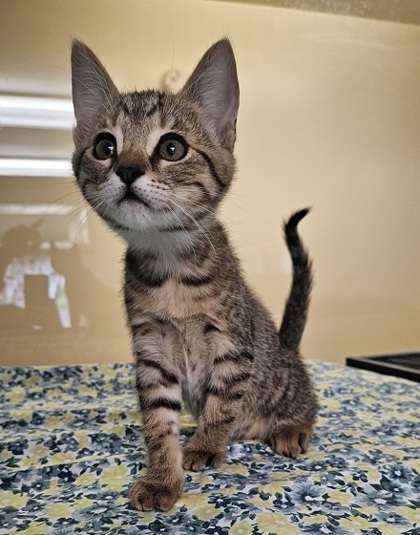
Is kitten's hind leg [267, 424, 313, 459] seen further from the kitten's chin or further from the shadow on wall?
the shadow on wall

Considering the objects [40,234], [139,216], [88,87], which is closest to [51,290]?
[40,234]

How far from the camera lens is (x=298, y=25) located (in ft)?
10.1

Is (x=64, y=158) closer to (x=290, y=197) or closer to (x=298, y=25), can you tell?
(x=290, y=197)

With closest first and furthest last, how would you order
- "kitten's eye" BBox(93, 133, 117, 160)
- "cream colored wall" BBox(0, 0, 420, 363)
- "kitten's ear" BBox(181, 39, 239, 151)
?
"kitten's eye" BBox(93, 133, 117, 160) < "kitten's ear" BBox(181, 39, 239, 151) < "cream colored wall" BBox(0, 0, 420, 363)

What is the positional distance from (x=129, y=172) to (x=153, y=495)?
1.96 feet

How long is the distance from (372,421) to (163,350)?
78 cm

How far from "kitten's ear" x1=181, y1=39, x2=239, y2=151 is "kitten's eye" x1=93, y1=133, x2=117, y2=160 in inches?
9.3

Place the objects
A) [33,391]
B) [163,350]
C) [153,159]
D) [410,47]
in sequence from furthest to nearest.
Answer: [410,47] < [33,391] < [163,350] < [153,159]

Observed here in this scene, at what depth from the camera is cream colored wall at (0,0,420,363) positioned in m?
2.78

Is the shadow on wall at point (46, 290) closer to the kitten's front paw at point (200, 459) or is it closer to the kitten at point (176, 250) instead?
the kitten at point (176, 250)

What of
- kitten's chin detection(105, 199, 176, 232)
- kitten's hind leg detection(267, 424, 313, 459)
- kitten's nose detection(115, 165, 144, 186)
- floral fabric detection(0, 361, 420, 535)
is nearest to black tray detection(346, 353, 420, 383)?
floral fabric detection(0, 361, 420, 535)

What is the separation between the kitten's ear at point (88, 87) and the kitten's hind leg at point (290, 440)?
891 mm

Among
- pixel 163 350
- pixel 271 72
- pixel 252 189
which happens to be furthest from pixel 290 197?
pixel 163 350

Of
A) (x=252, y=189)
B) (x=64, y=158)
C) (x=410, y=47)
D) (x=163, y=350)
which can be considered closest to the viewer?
(x=163, y=350)
